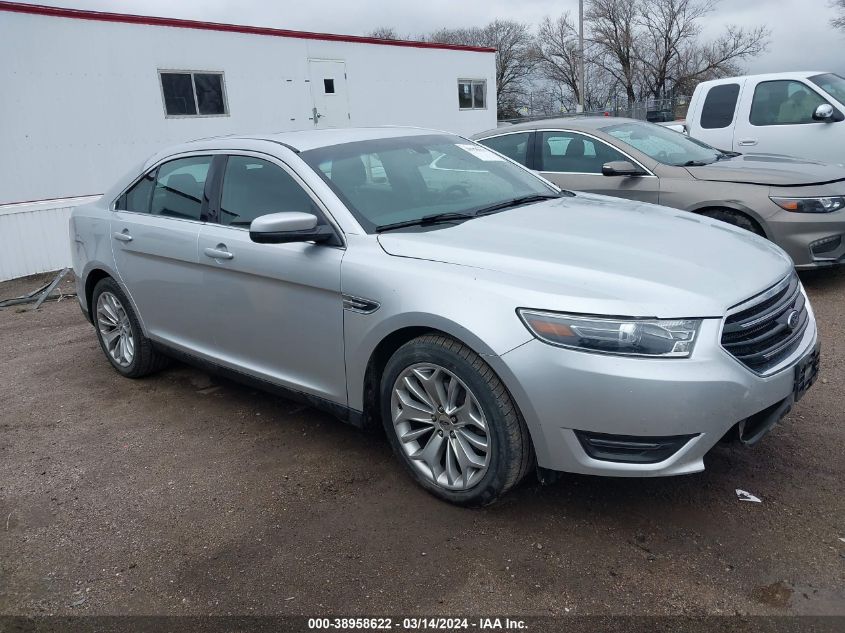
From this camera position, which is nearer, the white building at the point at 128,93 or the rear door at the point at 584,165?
the rear door at the point at 584,165

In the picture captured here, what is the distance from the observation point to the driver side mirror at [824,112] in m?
7.57

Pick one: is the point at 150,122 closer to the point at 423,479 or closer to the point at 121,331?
the point at 121,331

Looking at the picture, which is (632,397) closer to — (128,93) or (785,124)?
(785,124)

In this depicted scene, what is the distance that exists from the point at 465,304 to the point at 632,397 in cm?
73

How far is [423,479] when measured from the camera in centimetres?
320

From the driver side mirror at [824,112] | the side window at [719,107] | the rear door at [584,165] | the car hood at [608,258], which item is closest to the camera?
the car hood at [608,258]

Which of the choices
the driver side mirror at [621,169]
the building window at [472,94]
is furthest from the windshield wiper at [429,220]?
the building window at [472,94]

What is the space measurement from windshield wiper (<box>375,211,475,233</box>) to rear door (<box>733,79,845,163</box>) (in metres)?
6.02

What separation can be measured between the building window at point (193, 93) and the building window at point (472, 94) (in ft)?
24.4

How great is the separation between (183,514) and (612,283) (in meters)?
2.18

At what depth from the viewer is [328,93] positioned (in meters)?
15.8

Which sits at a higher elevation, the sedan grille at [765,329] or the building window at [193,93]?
the building window at [193,93]

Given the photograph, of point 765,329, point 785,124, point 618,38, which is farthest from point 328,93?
point 618,38

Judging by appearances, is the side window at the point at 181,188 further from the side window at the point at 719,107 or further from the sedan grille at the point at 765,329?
the side window at the point at 719,107
